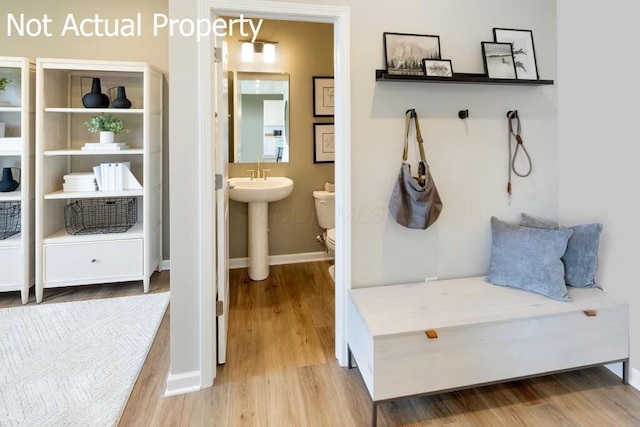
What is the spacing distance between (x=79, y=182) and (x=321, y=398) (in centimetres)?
247

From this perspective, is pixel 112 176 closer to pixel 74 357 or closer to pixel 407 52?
pixel 74 357

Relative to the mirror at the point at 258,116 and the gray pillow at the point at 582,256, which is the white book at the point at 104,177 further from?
the gray pillow at the point at 582,256

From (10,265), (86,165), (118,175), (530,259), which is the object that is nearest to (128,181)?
(118,175)

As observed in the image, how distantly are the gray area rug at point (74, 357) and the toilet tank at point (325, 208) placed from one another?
1558 mm

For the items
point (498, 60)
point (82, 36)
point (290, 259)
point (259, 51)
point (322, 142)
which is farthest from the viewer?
point (290, 259)

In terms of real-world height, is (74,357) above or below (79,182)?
below

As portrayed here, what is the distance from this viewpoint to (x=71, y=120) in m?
3.20

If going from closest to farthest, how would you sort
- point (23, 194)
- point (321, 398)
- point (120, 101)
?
point (321, 398), point (23, 194), point (120, 101)

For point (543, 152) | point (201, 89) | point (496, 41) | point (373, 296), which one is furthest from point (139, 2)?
point (543, 152)

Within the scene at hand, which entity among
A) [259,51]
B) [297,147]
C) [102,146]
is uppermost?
[259,51]

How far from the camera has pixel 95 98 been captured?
289cm

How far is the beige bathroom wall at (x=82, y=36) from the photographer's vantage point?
10.1ft

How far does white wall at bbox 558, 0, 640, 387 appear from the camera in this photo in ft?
6.14

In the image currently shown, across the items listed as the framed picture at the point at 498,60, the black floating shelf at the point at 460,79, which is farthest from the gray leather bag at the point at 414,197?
the framed picture at the point at 498,60
